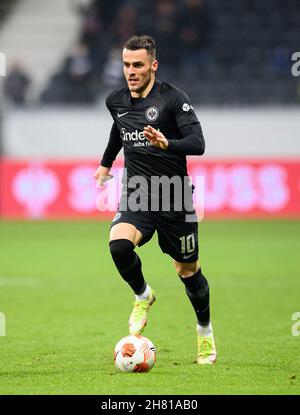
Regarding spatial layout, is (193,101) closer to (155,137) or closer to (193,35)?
(193,35)

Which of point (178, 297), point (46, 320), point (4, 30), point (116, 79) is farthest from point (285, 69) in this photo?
point (46, 320)

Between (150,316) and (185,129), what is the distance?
358 centimetres

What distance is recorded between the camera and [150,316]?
10.5 meters

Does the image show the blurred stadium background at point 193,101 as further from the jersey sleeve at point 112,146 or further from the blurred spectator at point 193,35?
the jersey sleeve at point 112,146

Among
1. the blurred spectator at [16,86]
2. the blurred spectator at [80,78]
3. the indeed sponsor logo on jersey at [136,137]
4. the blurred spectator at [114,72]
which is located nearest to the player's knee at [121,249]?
the indeed sponsor logo on jersey at [136,137]

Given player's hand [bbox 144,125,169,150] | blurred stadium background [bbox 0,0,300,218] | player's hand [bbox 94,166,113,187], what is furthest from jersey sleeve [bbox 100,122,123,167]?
blurred stadium background [bbox 0,0,300,218]

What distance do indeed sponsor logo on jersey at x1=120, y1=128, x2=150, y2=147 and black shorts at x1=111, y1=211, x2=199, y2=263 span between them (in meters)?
0.52

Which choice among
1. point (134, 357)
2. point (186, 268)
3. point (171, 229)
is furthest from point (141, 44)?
point (134, 357)

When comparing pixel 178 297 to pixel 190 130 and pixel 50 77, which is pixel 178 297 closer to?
pixel 190 130

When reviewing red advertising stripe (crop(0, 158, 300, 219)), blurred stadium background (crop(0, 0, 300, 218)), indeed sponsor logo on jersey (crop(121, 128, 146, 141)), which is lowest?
indeed sponsor logo on jersey (crop(121, 128, 146, 141))

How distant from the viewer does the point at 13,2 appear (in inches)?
1131

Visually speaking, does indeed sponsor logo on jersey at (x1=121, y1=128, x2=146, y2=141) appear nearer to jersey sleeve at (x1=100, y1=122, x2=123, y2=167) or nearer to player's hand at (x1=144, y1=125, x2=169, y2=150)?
jersey sleeve at (x1=100, y1=122, x2=123, y2=167)

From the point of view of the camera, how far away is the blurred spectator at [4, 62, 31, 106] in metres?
24.5

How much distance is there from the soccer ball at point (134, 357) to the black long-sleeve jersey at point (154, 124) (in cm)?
137
